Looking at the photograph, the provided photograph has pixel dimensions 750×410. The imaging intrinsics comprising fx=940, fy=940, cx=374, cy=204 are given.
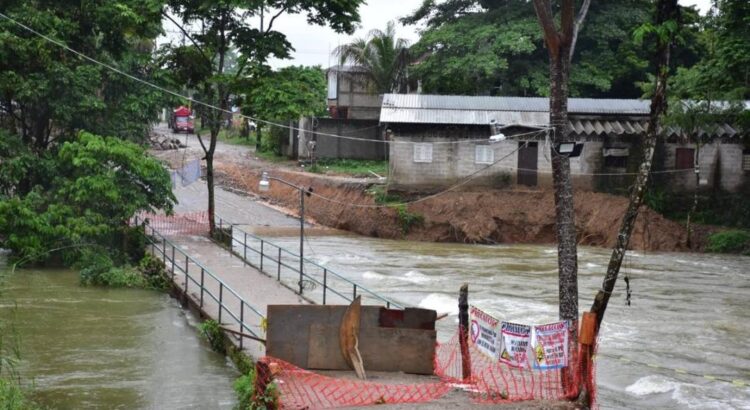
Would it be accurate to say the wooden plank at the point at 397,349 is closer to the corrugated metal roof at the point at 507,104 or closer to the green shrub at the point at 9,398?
the green shrub at the point at 9,398

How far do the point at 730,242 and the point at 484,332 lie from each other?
26.7 m

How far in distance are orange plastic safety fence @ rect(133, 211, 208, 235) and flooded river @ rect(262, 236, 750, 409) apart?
3783mm

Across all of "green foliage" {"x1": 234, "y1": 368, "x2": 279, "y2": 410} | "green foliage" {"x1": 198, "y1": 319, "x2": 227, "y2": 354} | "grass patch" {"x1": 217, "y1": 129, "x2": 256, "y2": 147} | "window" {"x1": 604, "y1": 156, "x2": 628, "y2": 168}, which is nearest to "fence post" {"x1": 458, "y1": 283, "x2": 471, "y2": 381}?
"green foliage" {"x1": 234, "y1": 368, "x2": 279, "y2": 410}

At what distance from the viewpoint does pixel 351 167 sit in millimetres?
53156

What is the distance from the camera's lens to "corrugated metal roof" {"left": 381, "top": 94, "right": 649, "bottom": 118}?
1767 inches

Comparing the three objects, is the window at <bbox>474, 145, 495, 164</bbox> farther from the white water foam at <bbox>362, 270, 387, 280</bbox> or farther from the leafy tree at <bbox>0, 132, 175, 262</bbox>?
the leafy tree at <bbox>0, 132, 175, 262</bbox>

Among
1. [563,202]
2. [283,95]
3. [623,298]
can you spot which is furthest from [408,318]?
[283,95]

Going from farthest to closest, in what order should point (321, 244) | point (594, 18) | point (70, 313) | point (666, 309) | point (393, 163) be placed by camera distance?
point (594, 18) → point (393, 163) → point (321, 244) → point (666, 309) → point (70, 313)

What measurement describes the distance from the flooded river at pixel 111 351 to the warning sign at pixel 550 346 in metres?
5.95

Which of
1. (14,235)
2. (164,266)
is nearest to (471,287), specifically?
(164,266)

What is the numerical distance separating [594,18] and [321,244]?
20.0 meters

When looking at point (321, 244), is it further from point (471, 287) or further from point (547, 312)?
point (547, 312)

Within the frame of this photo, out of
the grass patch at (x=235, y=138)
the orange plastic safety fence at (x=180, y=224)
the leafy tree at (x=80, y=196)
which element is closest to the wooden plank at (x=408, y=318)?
the leafy tree at (x=80, y=196)

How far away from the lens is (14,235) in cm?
2981
